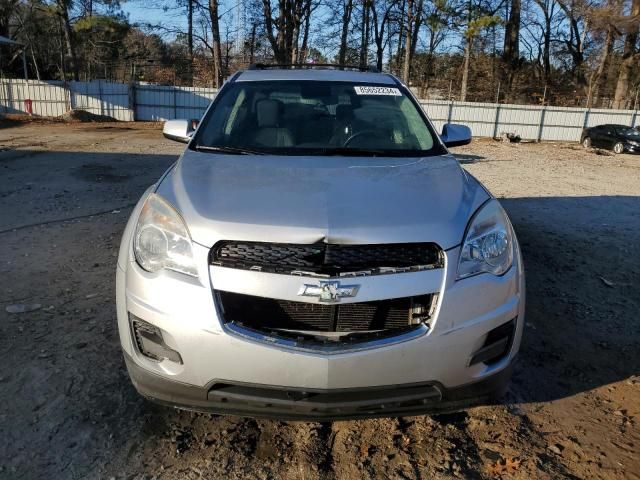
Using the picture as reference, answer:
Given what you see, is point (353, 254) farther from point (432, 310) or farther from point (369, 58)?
point (369, 58)

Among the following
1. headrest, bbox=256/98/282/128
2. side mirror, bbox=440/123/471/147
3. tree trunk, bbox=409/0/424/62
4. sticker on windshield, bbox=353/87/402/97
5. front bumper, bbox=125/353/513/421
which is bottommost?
front bumper, bbox=125/353/513/421

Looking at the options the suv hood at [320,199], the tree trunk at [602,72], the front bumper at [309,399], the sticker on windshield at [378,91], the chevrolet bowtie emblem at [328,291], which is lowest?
the front bumper at [309,399]

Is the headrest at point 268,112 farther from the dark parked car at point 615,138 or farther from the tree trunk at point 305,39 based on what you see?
the tree trunk at point 305,39

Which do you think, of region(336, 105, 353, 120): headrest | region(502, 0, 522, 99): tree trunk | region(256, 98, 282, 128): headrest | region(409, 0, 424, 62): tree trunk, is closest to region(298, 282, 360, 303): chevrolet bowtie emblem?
region(256, 98, 282, 128): headrest

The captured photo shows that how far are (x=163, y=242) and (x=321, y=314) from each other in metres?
0.75

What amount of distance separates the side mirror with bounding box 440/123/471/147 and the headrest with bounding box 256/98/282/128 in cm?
128

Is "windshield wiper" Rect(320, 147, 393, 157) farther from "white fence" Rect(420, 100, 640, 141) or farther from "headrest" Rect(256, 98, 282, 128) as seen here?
"white fence" Rect(420, 100, 640, 141)

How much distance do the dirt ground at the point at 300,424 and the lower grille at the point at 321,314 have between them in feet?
2.33

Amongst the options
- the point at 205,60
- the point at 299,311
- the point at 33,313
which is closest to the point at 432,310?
the point at 299,311

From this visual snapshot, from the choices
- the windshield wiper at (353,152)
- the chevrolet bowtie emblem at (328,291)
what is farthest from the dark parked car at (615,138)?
the chevrolet bowtie emblem at (328,291)

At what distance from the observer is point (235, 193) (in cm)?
238

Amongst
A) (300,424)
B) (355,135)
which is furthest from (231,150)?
(300,424)

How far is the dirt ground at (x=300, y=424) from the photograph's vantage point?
7.59 feet

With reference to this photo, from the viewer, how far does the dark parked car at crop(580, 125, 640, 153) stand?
2095 cm
